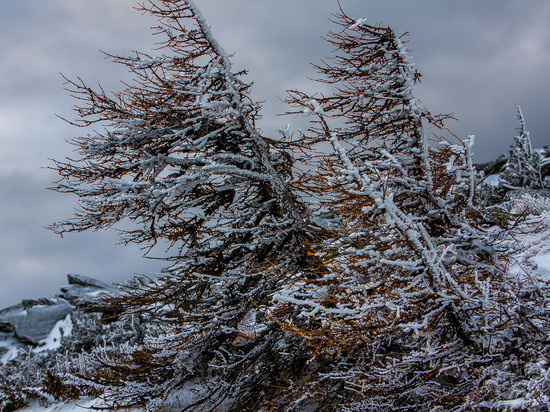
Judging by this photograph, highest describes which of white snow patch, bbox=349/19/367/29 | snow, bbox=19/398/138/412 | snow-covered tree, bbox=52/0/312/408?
white snow patch, bbox=349/19/367/29

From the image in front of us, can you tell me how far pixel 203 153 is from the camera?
6727mm

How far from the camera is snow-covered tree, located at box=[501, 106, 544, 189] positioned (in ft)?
89.2

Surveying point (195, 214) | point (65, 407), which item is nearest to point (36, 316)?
point (65, 407)

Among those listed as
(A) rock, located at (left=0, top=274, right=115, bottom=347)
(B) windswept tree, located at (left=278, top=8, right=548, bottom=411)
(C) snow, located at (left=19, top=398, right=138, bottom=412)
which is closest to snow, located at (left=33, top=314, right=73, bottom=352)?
(A) rock, located at (left=0, top=274, right=115, bottom=347)

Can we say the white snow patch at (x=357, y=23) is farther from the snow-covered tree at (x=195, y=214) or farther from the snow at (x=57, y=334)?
the snow at (x=57, y=334)

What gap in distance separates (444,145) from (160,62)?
4761 mm

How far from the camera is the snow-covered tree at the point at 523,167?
27.2 metres

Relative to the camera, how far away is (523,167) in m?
28.4

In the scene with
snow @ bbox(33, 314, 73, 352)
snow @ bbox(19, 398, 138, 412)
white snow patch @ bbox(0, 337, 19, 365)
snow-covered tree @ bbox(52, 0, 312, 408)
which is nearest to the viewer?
snow-covered tree @ bbox(52, 0, 312, 408)

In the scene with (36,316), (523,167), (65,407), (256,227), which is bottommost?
(65,407)

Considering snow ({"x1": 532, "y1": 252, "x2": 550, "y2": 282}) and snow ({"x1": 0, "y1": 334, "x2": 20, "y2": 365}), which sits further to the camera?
snow ({"x1": 0, "y1": 334, "x2": 20, "y2": 365})

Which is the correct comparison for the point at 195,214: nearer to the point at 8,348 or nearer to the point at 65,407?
the point at 65,407

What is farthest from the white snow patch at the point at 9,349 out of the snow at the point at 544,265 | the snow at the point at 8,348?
the snow at the point at 544,265

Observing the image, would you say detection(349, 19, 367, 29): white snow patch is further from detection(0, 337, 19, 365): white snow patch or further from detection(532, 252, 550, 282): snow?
detection(0, 337, 19, 365): white snow patch
